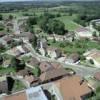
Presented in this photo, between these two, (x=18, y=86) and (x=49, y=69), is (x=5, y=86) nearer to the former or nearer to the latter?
(x=18, y=86)

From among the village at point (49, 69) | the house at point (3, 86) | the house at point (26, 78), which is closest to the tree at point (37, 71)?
the village at point (49, 69)

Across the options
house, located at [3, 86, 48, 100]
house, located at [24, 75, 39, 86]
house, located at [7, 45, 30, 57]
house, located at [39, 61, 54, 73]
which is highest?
house, located at [3, 86, 48, 100]

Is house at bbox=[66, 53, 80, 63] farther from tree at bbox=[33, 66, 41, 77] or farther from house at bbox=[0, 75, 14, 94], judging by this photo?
house at bbox=[0, 75, 14, 94]

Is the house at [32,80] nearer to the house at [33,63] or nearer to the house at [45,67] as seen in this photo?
the house at [45,67]

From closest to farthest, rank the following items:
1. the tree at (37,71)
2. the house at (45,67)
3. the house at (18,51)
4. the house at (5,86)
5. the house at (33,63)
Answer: the house at (5,86), the tree at (37,71), the house at (45,67), the house at (33,63), the house at (18,51)

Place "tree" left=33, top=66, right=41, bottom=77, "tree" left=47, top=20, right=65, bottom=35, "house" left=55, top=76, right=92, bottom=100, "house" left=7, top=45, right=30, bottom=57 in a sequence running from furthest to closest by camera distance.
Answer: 1. "tree" left=47, top=20, right=65, bottom=35
2. "house" left=7, top=45, right=30, bottom=57
3. "tree" left=33, top=66, right=41, bottom=77
4. "house" left=55, top=76, right=92, bottom=100

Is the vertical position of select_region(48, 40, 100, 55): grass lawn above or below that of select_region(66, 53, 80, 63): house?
below

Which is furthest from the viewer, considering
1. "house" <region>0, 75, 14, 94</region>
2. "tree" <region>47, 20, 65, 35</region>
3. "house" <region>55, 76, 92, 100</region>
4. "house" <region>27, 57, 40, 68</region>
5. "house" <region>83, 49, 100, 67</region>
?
"tree" <region>47, 20, 65, 35</region>

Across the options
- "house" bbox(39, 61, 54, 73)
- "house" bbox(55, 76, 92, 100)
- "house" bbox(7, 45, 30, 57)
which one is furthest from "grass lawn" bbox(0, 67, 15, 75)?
"house" bbox(55, 76, 92, 100)

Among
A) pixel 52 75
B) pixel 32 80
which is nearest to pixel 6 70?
pixel 32 80
